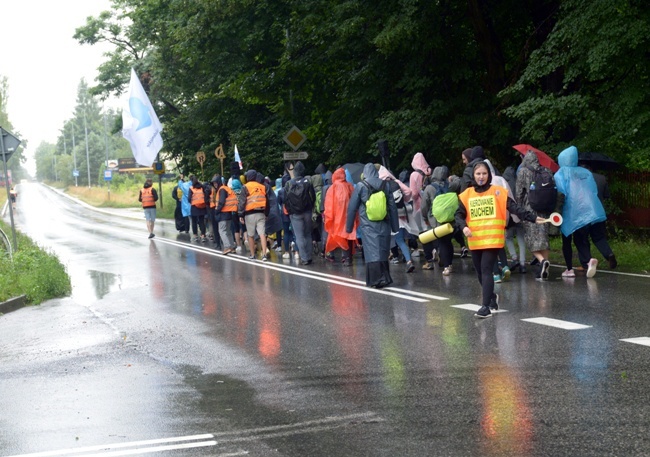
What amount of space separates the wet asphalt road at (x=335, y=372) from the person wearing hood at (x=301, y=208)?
3.88 m

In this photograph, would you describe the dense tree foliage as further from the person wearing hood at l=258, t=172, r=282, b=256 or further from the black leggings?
the black leggings

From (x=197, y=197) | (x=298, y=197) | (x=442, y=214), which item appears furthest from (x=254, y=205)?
(x=197, y=197)

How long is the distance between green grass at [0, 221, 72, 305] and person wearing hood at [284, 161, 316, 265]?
444 centimetres

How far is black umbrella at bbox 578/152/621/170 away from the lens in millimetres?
15454

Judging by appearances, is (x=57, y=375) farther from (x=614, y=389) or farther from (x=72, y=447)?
(x=614, y=389)

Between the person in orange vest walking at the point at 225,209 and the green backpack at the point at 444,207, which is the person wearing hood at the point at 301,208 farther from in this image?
the green backpack at the point at 444,207

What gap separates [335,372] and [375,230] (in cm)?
575

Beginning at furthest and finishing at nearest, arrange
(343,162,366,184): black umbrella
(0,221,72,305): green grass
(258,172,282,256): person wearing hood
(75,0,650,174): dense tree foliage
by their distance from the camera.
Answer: (258,172,282,256): person wearing hood
(343,162,366,184): black umbrella
(75,0,650,174): dense tree foliage
(0,221,72,305): green grass

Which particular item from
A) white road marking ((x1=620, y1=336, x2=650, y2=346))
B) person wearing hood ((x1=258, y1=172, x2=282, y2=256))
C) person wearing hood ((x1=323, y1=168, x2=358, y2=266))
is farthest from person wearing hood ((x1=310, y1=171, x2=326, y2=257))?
white road marking ((x1=620, y1=336, x2=650, y2=346))

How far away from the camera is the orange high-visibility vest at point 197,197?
2603 cm

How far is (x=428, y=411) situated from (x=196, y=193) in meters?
20.6

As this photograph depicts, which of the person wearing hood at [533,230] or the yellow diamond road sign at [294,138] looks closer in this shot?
the person wearing hood at [533,230]

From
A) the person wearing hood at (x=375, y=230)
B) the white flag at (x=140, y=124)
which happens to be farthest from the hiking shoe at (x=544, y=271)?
the white flag at (x=140, y=124)

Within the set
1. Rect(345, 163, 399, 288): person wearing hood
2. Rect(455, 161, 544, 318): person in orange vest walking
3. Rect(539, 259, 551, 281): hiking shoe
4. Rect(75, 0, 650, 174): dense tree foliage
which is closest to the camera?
Rect(455, 161, 544, 318): person in orange vest walking
